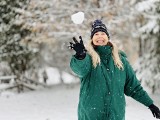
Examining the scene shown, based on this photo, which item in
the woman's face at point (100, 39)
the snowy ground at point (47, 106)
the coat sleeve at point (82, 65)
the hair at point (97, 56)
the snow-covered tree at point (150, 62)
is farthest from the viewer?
the snow-covered tree at point (150, 62)

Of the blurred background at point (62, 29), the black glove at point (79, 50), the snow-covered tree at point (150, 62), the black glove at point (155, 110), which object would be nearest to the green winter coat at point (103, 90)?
the black glove at point (79, 50)

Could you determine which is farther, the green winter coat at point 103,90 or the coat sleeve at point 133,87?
the coat sleeve at point 133,87

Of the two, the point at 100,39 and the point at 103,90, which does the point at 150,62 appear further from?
the point at 103,90

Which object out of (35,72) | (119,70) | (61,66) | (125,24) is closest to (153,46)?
(125,24)

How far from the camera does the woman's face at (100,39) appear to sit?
4.82 m

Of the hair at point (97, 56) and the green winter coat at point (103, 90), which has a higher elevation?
the hair at point (97, 56)

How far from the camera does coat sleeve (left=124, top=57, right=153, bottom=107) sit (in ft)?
16.5

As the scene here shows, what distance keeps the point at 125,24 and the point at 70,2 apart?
2158 millimetres

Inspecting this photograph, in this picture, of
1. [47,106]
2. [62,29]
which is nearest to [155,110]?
[47,106]

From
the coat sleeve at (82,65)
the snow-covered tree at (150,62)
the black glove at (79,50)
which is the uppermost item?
the black glove at (79,50)

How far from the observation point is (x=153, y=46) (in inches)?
559

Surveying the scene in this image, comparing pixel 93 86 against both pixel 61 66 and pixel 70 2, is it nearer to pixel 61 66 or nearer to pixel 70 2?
pixel 70 2

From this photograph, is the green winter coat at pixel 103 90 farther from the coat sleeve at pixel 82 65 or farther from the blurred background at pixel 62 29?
the blurred background at pixel 62 29

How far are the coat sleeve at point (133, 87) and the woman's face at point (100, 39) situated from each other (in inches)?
14.3
